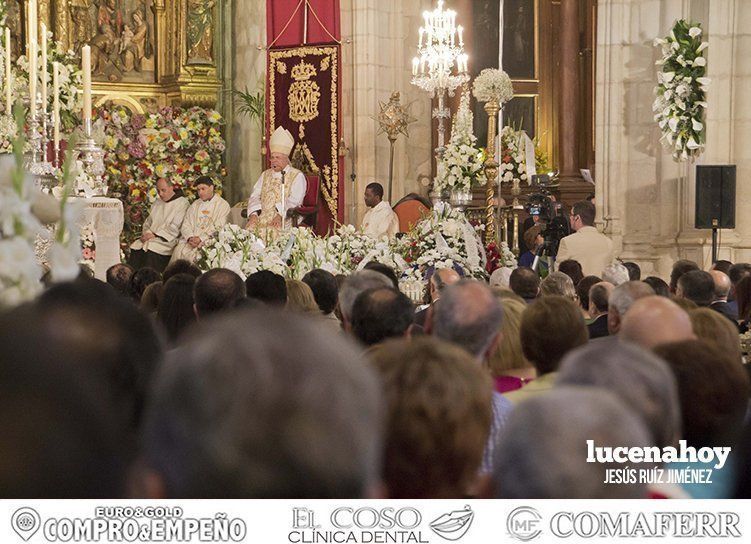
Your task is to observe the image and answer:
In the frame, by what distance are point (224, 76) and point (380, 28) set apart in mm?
2398

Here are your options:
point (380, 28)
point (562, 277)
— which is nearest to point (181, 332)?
point (562, 277)

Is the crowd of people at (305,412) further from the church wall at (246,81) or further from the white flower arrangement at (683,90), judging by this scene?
the church wall at (246,81)

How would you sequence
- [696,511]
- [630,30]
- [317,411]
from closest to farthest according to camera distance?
[317,411], [696,511], [630,30]

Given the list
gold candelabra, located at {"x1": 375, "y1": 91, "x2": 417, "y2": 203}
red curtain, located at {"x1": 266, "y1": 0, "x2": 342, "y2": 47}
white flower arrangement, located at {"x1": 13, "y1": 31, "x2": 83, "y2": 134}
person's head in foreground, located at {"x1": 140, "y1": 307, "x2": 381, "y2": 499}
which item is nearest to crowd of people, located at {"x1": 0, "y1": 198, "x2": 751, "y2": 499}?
person's head in foreground, located at {"x1": 140, "y1": 307, "x2": 381, "y2": 499}

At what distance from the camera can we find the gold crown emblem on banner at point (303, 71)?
590 inches

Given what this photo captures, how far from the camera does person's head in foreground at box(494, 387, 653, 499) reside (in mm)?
1875

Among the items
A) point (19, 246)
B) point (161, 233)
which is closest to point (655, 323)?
point (19, 246)

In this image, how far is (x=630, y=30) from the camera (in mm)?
12875

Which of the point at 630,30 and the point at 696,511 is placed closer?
the point at 696,511

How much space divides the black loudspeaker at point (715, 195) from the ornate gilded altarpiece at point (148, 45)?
6741mm

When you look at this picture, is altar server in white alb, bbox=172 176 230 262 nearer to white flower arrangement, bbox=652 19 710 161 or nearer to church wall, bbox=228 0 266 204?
church wall, bbox=228 0 266 204

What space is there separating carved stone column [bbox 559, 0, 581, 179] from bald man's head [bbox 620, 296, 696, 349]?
13315mm

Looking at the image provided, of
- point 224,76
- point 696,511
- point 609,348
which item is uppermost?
point 224,76

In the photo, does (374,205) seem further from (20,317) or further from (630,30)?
(20,317)
